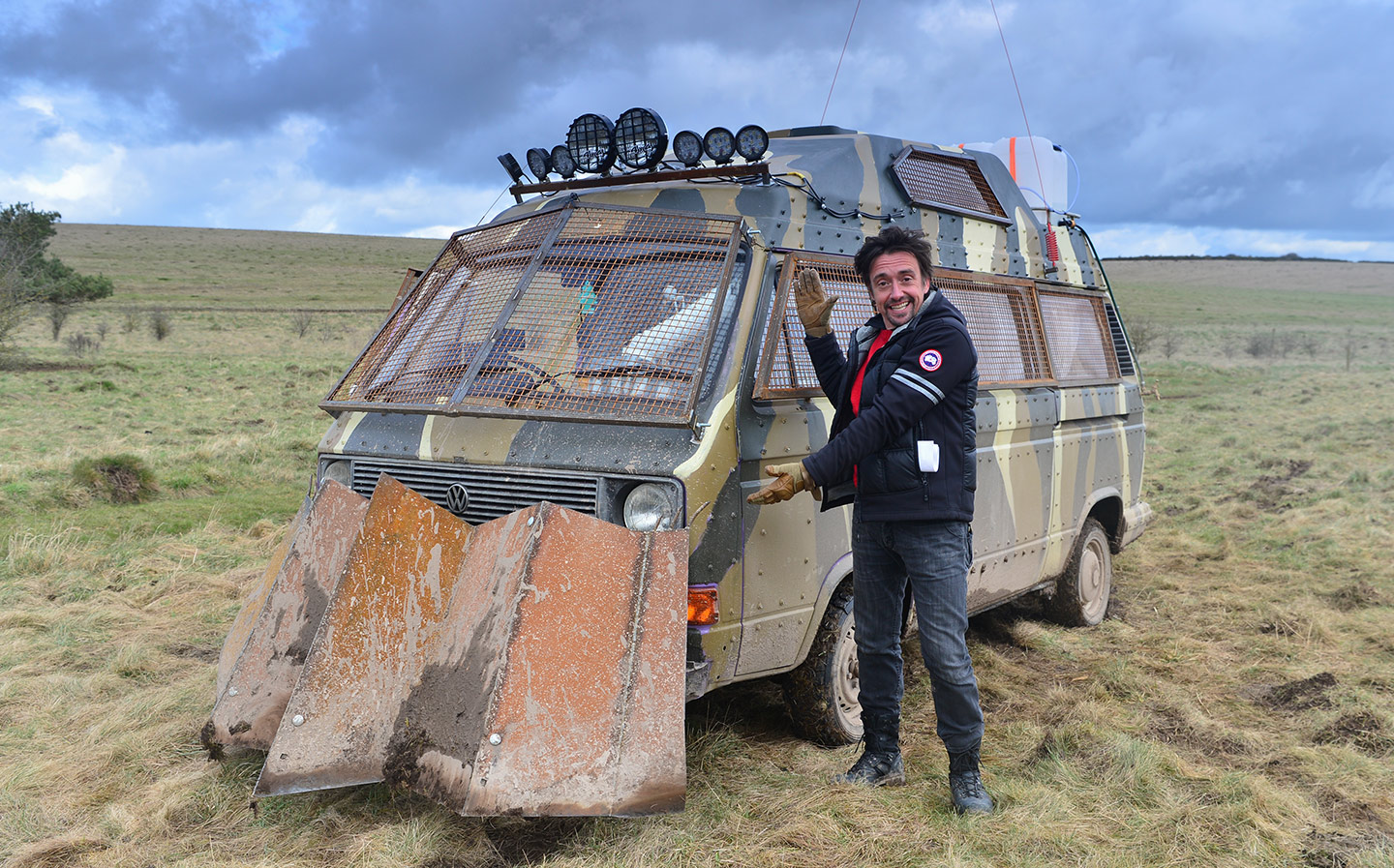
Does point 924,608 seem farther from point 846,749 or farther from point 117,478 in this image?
point 117,478

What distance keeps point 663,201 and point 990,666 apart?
3.24 m

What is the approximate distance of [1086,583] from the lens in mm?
6844

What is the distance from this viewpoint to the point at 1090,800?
397 centimetres

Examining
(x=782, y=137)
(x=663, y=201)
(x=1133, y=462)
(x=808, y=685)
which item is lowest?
(x=808, y=685)

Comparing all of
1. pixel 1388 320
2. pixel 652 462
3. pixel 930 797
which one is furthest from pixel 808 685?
pixel 1388 320

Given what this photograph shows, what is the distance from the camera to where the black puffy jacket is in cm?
363

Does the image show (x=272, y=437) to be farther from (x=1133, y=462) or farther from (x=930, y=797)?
(x=930, y=797)

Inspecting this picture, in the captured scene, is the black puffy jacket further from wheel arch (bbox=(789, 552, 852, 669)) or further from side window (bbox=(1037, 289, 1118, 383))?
side window (bbox=(1037, 289, 1118, 383))

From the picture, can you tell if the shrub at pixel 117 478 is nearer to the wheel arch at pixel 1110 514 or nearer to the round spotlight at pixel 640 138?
the round spotlight at pixel 640 138

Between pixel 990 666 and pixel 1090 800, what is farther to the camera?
pixel 990 666

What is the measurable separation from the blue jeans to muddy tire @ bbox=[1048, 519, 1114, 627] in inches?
114

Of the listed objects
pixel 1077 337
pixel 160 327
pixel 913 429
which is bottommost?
pixel 913 429

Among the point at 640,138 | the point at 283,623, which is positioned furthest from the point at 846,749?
the point at 640,138

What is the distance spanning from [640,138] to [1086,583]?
13.8ft
